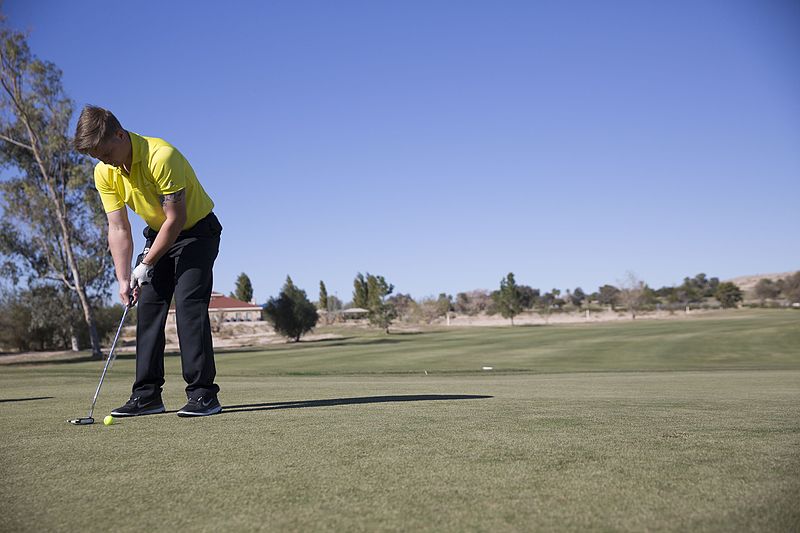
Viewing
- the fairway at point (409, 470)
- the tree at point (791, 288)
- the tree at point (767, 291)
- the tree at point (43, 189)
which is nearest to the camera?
the fairway at point (409, 470)

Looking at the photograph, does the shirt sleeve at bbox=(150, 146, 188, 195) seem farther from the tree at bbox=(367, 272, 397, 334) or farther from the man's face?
the tree at bbox=(367, 272, 397, 334)

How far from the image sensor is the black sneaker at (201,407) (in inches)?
180

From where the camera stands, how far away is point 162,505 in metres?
2.26

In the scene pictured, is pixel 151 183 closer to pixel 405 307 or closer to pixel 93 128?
pixel 93 128

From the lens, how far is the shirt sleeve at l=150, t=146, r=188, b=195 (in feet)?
15.2

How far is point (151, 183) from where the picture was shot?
4832 millimetres

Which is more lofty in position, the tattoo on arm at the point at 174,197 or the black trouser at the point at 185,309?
the tattoo on arm at the point at 174,197

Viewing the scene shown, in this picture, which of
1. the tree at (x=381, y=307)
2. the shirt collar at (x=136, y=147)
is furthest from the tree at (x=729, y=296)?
the shirt collar at (x=136, y=147)

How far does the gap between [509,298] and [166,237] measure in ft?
246

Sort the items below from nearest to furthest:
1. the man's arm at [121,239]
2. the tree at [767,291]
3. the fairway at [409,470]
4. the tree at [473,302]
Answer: the fairway at [409,470]
the man's arm at [121,239]
the tree at [767,291]
the tree at [473,302]

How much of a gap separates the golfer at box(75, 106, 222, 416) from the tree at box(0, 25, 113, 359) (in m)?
30.8

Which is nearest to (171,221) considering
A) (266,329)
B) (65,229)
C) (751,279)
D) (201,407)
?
(201,407)

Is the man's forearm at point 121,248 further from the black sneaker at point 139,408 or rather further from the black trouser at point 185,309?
the black sneaker at point 139,408

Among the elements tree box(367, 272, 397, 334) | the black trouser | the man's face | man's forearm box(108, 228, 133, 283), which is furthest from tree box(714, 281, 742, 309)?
the man's face
